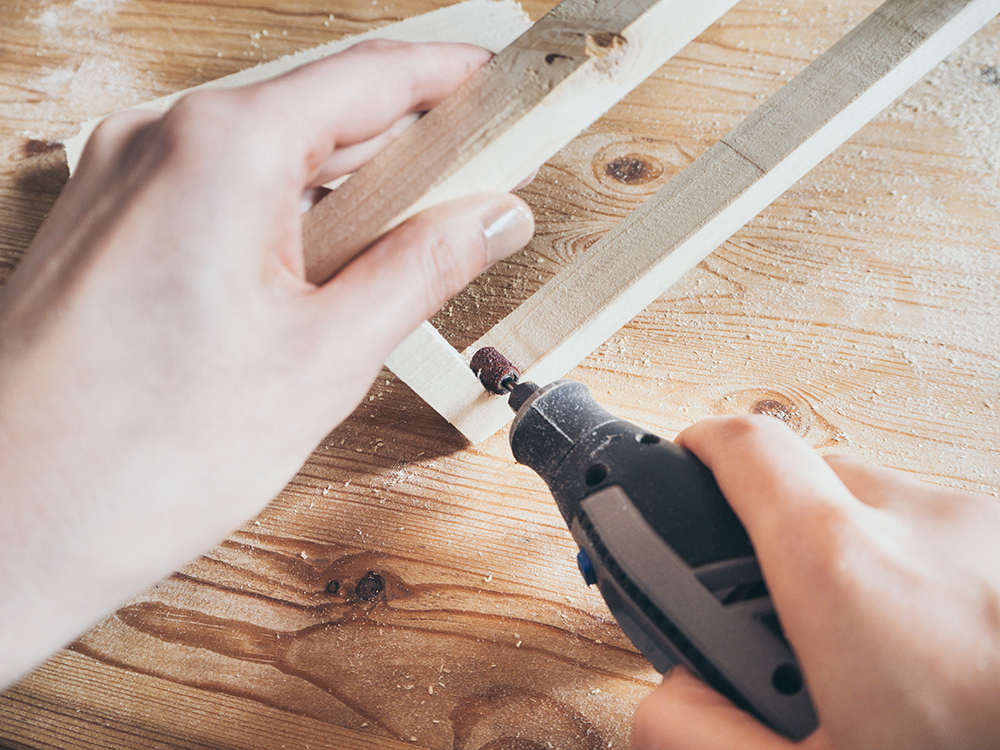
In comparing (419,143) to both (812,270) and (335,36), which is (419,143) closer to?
(812,270)

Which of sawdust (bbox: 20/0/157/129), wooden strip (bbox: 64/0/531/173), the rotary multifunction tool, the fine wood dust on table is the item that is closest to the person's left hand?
the rotary multifunction tool

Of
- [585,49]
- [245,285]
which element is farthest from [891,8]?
[245,285]

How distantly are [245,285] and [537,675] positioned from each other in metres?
0.39

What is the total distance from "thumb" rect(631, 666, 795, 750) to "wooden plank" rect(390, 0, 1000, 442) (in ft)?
0.93

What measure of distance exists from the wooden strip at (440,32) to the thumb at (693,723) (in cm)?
69

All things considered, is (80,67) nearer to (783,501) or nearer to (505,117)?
(505,117)

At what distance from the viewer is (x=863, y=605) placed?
1.05ft

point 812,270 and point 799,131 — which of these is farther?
point 812,270

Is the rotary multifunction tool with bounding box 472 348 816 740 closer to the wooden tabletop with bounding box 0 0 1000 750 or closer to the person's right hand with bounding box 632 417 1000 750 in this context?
the person's right hand with bounding box 632 417 1000 750

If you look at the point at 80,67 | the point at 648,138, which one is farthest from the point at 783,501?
the point at 80,67

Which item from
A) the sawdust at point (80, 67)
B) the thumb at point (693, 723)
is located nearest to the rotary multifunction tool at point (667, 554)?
the thumb at point (693, 723)

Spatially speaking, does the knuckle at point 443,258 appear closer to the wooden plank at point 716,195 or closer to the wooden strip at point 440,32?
the wooden plank at point 716,195

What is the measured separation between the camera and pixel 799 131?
569 millimetres

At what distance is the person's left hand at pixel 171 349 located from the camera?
0.32m
